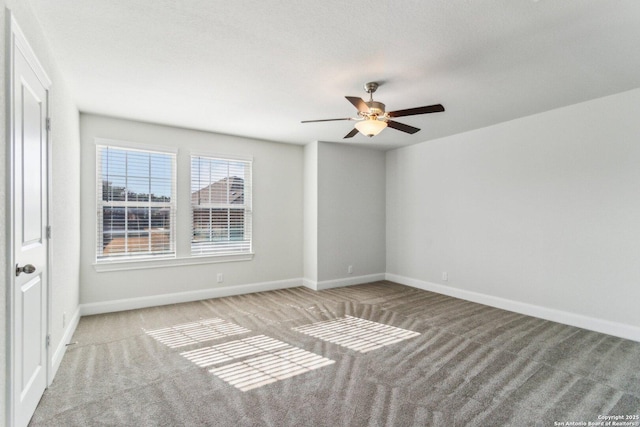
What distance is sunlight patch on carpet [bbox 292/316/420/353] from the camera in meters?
3.26

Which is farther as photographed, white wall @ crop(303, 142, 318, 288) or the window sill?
white wall @ crop(303, 142, 318, 288)

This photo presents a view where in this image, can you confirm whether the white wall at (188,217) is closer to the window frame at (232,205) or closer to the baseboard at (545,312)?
the window frame at (232,205)

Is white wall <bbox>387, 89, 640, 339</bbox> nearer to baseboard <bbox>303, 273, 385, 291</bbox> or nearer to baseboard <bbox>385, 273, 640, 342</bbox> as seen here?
baseboard <bbox>385, 273, 640, 342</bbox>

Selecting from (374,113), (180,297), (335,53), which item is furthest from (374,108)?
(180,297)

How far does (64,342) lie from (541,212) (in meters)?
5.43

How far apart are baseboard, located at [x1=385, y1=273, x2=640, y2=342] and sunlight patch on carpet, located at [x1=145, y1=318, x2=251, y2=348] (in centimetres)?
324

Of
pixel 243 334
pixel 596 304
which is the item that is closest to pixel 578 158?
pixel 596 304

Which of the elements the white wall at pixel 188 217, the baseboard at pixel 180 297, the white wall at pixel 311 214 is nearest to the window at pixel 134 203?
the white wall at pixel 188 217

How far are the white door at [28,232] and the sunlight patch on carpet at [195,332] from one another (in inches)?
44.2

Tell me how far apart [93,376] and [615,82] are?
538 cm

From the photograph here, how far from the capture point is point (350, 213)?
587 cm

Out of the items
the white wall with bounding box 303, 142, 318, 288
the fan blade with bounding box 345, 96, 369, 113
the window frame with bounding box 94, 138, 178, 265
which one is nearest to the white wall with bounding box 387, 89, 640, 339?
the white wall with bounding box 303, 142, 318, 288

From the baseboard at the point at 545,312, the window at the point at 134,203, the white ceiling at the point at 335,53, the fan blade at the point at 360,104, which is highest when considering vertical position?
the white ceiling at the point at 335,53

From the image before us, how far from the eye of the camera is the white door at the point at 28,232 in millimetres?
1739
